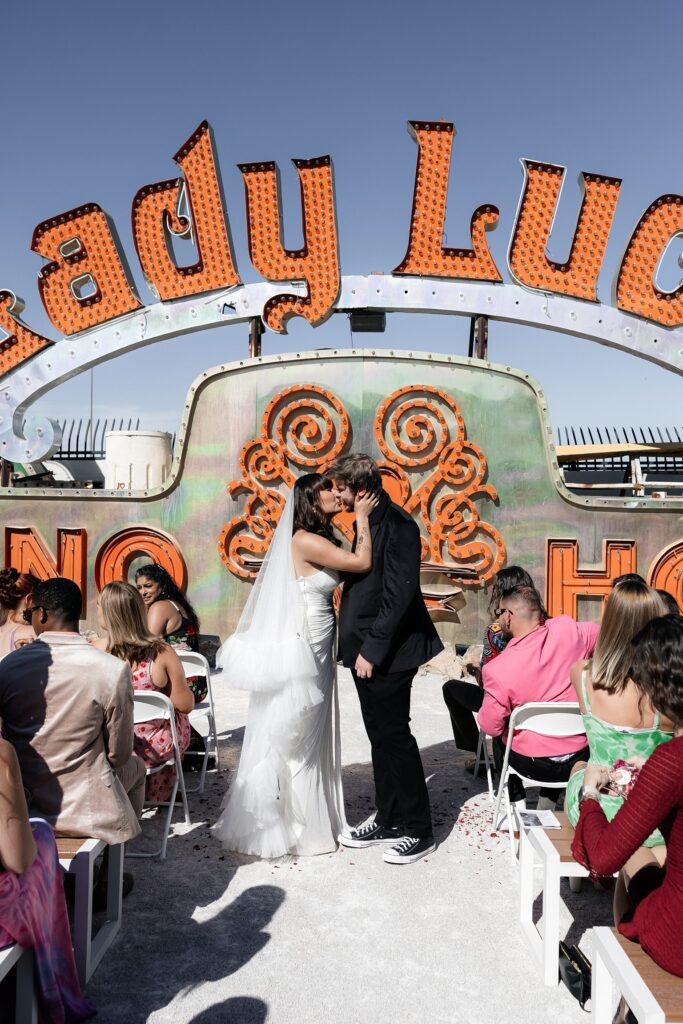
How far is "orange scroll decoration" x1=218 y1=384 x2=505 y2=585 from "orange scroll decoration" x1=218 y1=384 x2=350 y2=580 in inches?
0.4

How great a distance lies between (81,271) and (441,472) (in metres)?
4.96

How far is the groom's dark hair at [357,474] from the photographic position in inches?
160

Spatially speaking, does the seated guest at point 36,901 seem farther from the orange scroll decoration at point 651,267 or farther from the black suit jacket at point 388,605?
the orange scroll decoration at point 651,267

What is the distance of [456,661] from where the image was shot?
8688mm

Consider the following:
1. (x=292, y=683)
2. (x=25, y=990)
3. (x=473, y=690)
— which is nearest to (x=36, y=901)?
(x=25, y=990)

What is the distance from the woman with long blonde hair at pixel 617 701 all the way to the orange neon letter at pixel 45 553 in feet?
23.4

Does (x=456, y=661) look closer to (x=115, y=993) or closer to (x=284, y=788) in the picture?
(x=284, y=788)

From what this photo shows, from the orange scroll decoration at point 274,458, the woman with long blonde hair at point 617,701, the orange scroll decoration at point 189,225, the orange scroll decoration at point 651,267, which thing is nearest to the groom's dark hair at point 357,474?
the woman with long blonde hair at point 617,701

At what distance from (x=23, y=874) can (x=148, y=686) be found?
6.52 ft

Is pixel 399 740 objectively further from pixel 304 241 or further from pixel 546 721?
pixel 304 241

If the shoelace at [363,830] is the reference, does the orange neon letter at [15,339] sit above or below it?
above

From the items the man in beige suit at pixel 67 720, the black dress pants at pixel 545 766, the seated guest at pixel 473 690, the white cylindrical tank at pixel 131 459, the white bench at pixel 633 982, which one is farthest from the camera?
the white cylindrical tank at pixel 131 459

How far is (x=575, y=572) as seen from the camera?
8.72 m

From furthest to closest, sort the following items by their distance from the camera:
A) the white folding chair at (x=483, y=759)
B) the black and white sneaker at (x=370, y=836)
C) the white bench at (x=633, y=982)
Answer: the white folding chair at (x=483, y=759)
the black and white sneaker at (x=370, y=836)
the white bench at (x=633, y=982)
